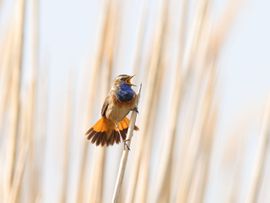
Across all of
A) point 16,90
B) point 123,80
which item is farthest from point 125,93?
point 16,90

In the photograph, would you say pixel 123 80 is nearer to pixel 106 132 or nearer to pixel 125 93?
pixel 125 93

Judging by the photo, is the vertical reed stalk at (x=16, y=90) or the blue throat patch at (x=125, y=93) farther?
the blue throat patch at (x=125, y=93)

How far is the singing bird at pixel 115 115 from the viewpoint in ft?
7.11

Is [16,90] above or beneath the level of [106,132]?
above

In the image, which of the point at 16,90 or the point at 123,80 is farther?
the point at 123,80

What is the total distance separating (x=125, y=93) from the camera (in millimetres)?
2195

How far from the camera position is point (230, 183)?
241 cm

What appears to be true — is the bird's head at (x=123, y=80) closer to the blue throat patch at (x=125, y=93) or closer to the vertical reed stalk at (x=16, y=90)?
the blue throat patch at (x=125, y=93)

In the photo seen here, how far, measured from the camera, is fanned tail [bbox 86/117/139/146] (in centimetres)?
215

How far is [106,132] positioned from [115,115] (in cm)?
7

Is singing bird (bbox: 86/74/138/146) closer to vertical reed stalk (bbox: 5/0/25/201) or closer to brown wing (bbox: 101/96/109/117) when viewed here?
brown wing (bbox: 101/96/109/117)

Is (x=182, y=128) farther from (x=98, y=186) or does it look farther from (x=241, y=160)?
(x=241, y=160)

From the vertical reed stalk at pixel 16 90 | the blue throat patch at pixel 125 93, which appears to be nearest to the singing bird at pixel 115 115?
the blue throat patch at pixel 125 93

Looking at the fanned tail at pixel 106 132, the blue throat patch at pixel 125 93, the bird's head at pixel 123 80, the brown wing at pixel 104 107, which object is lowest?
the fanned tail at pixel 106 132
